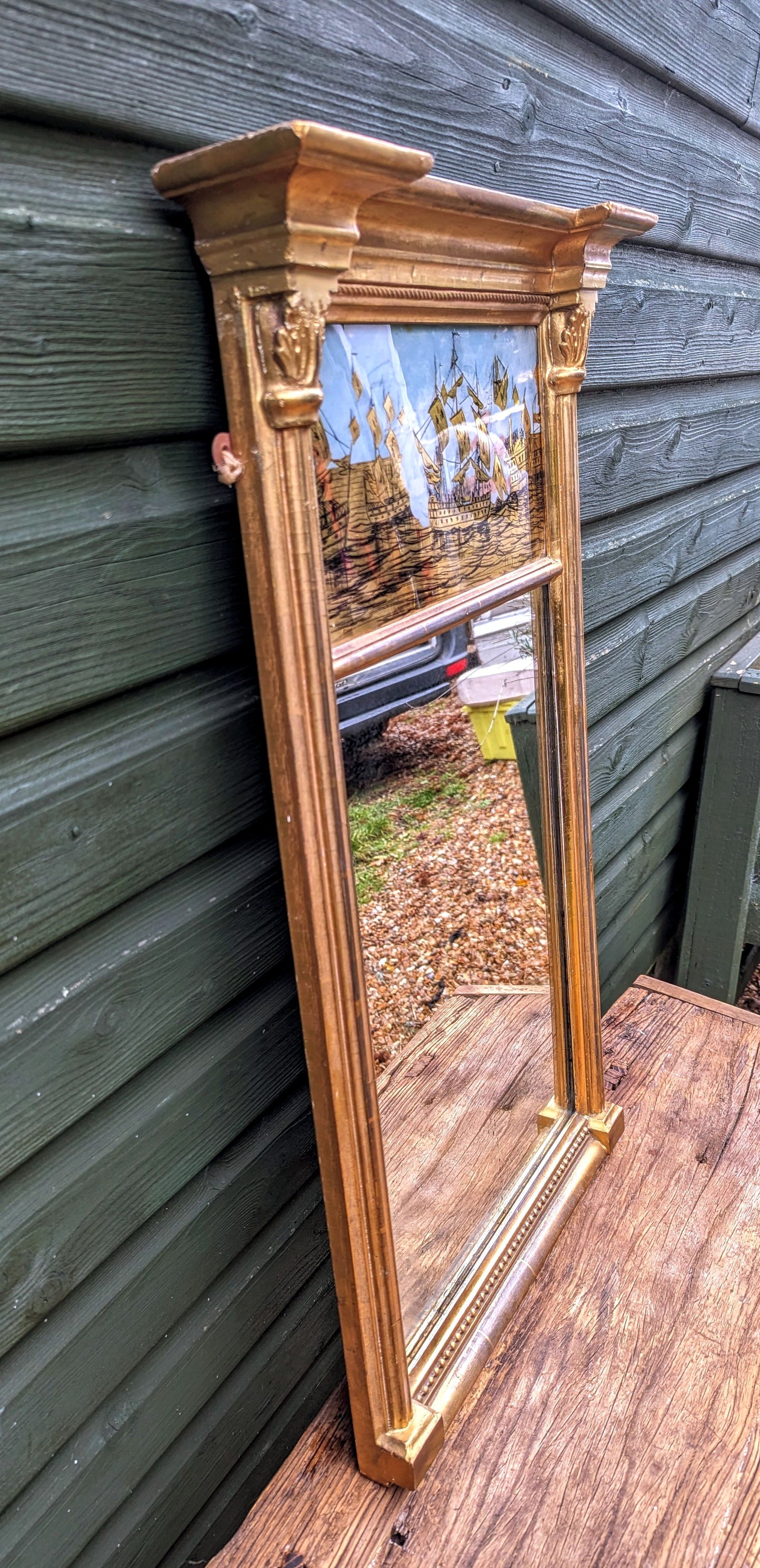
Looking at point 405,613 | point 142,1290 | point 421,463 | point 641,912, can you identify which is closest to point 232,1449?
point 142,1290

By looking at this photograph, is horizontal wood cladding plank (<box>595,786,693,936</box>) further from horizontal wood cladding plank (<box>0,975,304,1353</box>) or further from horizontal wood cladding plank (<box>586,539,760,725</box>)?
horizontal wood cladding plank (<box>0,975,304,1353</box>)

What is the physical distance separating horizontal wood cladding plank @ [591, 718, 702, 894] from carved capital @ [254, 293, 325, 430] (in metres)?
1.45

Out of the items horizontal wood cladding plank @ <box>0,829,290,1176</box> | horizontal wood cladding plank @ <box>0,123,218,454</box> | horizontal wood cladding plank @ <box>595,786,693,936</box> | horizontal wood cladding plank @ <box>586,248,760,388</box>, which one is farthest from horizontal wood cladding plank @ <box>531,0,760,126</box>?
horizontal wood cladding plank @ <box>595,786,693,936</box>

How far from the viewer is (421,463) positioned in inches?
39.6

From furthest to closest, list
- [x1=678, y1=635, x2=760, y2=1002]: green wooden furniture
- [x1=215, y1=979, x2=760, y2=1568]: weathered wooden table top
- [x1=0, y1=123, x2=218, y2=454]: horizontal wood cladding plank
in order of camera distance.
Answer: [x1=678, y1=635, x2=760, y2=1002]: green wooden furniture → [x1=215, y1=979, x2=760, y2=1568]: weathered wooden table top → [x1=0, y1=123, x2=218, y2=454]: horizontal wood cladding plank

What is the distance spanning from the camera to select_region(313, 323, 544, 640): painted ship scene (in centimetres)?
88

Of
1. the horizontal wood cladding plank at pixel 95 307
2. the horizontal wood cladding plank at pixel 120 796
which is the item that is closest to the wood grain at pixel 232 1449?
the horizontal wood cladding plank at pixel 120 796

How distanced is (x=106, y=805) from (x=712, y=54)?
2.09 metres

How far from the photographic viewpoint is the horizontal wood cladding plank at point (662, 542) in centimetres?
187

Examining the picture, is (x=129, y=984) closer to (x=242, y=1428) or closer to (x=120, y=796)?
(x=120, y=796)

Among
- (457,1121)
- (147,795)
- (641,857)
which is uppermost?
(147,795)

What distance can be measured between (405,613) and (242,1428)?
3.33ft

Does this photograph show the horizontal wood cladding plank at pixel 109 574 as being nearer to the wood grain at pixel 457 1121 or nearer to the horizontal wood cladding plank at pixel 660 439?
the wood grain at pixel 457 1121

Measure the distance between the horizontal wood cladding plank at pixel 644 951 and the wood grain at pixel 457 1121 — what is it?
59 centimetres
